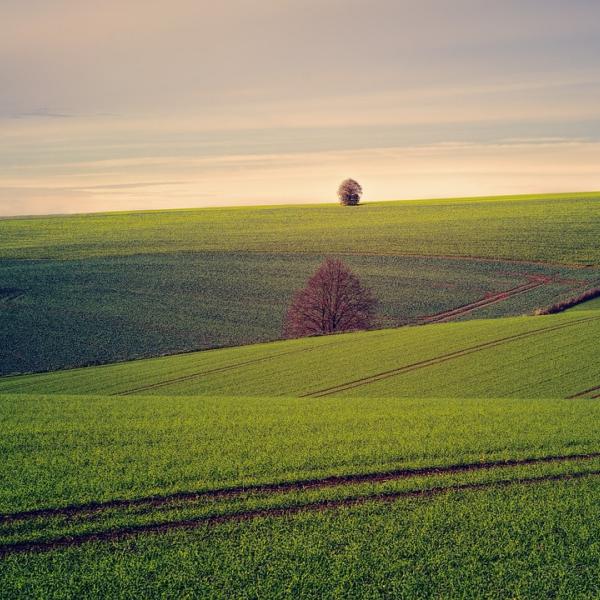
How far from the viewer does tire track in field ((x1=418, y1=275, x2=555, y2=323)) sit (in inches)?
1780

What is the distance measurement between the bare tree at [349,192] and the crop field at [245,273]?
2741cm

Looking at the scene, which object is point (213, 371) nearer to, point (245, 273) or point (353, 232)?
point (245, 273)

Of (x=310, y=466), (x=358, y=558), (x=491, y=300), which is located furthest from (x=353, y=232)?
(x=358, y=558)

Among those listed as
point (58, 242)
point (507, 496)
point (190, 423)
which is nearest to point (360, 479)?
point (507, 496)

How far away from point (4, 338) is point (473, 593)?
4001 cm

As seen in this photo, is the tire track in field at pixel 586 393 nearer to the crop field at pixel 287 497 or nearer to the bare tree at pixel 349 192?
the crop field at pixel 287 497

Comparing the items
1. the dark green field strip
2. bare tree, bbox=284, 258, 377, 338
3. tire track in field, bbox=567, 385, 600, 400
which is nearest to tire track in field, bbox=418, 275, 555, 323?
the dark green field strip

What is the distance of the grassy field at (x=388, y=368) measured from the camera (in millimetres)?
25234

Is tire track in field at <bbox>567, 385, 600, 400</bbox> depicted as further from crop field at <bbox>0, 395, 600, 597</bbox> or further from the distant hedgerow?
the distant hedgerow

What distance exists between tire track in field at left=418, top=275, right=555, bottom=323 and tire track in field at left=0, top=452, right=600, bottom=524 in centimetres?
3198

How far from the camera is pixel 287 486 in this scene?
37.4 feet

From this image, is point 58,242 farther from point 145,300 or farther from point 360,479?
point 360,479

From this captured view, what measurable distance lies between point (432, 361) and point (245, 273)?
34710 millimetres

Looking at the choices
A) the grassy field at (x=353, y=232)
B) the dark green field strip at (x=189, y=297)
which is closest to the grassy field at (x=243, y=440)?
the dark green field strip at (x=189, y=297)
